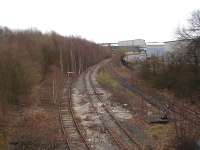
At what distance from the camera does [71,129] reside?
2003cm

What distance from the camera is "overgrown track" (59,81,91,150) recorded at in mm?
16734

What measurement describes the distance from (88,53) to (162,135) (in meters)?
66.2

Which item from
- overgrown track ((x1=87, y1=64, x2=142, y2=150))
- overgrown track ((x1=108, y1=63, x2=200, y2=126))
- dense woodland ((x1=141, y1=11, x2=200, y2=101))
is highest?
dense woodland ((x1=141, y1=11, x2=200, y2=101))

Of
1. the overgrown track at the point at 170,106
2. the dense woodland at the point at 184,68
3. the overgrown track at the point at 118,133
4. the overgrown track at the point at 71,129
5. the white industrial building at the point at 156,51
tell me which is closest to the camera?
the overgrown track at the point at 118,133

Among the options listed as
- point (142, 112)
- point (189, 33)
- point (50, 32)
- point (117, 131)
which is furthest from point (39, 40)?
point (117, 131)

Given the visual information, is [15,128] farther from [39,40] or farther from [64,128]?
[39,40]

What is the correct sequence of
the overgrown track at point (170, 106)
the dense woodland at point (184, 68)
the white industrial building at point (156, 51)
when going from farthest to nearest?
the white industrial building at point (156, 51) → the dense woodland at point (184, 68) → the overgrown track at point (170, 106)

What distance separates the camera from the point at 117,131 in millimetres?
19375

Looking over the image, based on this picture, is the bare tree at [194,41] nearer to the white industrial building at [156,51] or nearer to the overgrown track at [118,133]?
the overgrown track at [118,133]

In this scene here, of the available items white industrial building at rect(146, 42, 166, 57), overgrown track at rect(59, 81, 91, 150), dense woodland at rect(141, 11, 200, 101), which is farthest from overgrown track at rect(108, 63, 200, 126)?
white industrial building at rect(146, 42, 166, 57)

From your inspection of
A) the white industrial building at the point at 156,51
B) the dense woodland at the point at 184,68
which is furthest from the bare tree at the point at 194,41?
the white industrial building at the point at 156,51

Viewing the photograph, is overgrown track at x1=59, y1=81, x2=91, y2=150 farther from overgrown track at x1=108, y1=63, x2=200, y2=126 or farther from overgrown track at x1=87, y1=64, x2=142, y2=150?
overgrown track at x1=108, y1=63, x2=200, y2=126

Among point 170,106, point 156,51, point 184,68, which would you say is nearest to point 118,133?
point 170,106

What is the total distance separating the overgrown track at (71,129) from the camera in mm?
16734
